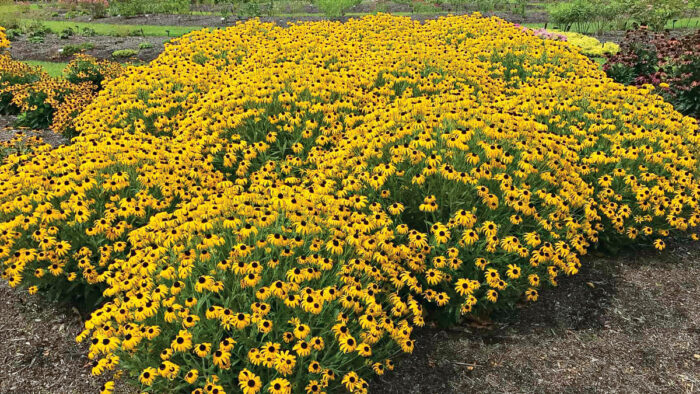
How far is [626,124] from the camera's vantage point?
21.4 ft

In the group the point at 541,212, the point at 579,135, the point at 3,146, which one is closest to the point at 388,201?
the point at 541,212

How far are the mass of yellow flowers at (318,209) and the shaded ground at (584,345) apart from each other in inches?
12.0

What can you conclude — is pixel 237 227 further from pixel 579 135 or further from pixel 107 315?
pixel 579 135

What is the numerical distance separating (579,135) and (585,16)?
51.4 ft

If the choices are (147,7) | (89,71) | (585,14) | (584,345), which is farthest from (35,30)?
(584,345)

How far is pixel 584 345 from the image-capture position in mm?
4926

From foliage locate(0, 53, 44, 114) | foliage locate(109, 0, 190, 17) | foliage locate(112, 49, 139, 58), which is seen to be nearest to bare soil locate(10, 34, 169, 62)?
foliage locate(112, 49, 139, 58)

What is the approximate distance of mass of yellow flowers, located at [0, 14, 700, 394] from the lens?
151 inches

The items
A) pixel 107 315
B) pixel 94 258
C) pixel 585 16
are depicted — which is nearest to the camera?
pixel 107 315

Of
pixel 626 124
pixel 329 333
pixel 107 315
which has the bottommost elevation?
pixel 329 333

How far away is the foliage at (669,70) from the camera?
9.59 metres

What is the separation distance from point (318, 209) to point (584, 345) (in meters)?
3.01

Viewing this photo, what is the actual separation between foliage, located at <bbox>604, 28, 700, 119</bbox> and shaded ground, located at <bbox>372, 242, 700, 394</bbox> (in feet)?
15.7

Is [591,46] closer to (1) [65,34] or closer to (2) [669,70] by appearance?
(2) [669,70]
